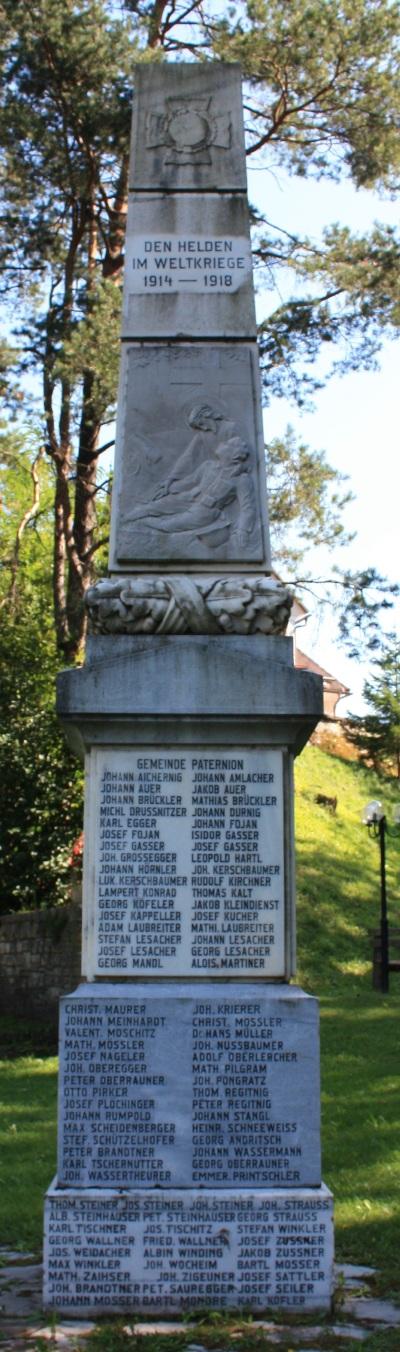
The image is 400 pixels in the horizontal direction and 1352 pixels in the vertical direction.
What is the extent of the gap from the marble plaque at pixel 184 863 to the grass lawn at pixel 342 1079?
1.41 m

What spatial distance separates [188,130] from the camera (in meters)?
6.81

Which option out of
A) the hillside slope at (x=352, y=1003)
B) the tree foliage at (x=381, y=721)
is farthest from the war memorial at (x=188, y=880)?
the tree foliage at (x=381, y=721)

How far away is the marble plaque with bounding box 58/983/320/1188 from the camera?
569 cm

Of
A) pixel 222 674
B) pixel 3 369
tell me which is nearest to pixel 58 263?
pixel 3 369

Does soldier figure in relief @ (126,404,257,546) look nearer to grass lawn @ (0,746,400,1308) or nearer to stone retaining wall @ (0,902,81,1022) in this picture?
grass lawn @ (0,746,400,1308)

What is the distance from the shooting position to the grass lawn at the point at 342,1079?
7.09 meters

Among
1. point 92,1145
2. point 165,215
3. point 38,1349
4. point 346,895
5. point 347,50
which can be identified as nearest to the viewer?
point 38,1349

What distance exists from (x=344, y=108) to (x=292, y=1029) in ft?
49.6

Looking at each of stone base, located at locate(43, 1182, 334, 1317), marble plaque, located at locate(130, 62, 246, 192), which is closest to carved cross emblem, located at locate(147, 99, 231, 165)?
marble plaque, located at locate(130, 62, 246, 192)

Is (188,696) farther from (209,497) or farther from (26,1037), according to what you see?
(26,1037)

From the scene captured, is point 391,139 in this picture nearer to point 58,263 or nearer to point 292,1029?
point 58,263

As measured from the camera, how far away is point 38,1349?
498cm

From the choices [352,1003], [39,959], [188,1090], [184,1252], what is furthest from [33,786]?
[184,1252]

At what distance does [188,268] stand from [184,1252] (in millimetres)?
4088
